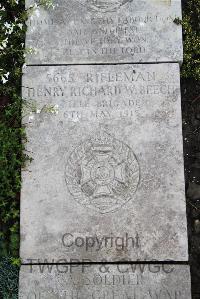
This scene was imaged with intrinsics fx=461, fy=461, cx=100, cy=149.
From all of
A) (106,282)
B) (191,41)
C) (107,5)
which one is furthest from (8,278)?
(191,41)

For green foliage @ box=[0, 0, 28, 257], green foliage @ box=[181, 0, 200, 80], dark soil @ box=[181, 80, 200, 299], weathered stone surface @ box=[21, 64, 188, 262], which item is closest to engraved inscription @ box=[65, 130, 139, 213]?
weathered stone surface @ box=[21, 64, 188, 262]

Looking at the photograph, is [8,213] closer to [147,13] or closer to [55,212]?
[55,212]

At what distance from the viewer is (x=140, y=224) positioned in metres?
3.99

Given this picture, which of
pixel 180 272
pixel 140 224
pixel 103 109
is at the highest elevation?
pixel 103 109

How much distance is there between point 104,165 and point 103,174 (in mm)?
81

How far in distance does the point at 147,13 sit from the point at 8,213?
7.43 feet

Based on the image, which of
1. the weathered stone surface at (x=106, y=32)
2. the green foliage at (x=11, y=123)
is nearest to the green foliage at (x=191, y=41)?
the weathered stone surface at (x=106, y=32)

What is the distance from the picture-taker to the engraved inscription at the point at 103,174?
158 inches

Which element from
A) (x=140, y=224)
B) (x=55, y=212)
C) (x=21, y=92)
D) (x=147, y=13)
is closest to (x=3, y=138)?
(x=21, y=92)

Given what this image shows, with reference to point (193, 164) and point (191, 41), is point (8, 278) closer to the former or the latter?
point (193, 164)

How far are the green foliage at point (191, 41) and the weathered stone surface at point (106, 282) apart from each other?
1864 millimetres

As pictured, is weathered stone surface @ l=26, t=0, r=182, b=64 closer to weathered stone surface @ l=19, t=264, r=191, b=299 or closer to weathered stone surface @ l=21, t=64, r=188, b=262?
weathered stone surface @ l=21, t=64, r=188, b=262

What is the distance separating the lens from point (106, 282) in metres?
3.90

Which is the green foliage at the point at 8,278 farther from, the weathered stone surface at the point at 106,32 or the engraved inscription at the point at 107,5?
the engraved inscription at the point at 107,5
